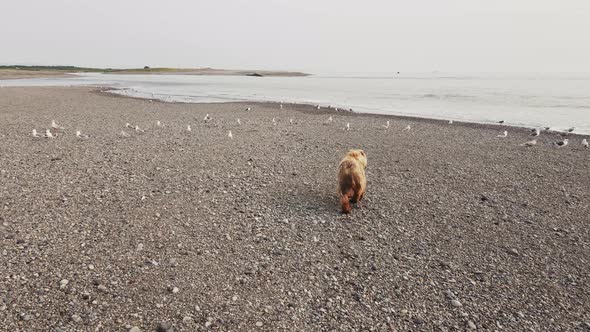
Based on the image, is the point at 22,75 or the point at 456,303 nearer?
the point at 456,303

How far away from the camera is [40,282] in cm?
584

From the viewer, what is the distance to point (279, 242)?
770 cm

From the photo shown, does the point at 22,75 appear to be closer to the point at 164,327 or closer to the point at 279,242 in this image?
the point at 279,242

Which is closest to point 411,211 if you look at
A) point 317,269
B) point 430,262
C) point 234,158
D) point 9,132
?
point 430,262

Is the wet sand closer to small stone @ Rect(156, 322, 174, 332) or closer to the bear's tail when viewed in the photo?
the bear's tail

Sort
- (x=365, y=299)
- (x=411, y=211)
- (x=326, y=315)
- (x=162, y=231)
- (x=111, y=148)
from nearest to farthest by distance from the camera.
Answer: (x=326, y=315) < (x=365, y=299) < (x=162, y=231) < (x=411, y=211) < (x=111, y=148)

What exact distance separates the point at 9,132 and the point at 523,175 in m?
21.0

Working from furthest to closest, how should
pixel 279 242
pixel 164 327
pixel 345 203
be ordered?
pixel 345 203
pixel 279 242
pixel 164 327

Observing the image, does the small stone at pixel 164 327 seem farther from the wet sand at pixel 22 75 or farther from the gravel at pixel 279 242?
the wet sand at pixel 22 75

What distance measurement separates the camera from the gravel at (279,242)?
222 inches

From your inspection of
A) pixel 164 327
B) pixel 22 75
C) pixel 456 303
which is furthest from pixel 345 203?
pixel 22 75

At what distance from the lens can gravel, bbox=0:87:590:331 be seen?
5.63 meters

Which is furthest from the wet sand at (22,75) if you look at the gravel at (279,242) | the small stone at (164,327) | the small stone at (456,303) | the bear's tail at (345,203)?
the small stone at (456,303)

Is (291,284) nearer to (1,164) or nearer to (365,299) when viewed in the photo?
(365,299)
